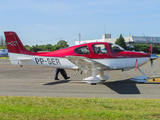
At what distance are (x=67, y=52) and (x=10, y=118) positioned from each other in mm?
5808

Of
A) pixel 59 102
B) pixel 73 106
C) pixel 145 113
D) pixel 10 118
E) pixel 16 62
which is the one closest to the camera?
pixel 10 118

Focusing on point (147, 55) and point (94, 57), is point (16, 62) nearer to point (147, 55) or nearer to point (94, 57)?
point (94, 57)

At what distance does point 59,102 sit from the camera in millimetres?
5598

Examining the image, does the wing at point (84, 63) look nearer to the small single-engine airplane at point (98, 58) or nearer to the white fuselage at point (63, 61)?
the small single-engine airplane at point (98, 58)

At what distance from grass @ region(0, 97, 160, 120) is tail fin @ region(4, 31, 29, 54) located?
15.2 feet

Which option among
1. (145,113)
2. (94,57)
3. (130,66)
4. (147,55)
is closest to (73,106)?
(145,113)

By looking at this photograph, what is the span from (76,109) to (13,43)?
6.78 m

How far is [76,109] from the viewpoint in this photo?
487cm

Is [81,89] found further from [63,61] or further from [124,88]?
[63,61]

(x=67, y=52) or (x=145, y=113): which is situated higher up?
(x=67, y=52)

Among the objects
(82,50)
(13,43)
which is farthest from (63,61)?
(13,43)

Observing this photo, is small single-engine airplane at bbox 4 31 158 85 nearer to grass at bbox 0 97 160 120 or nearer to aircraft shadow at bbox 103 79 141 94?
aircraft shadow at bbox 103 79 141 94

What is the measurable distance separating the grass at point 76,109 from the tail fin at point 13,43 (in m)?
4.63

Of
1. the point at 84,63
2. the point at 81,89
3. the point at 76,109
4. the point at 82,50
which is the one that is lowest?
the point at 81,89
